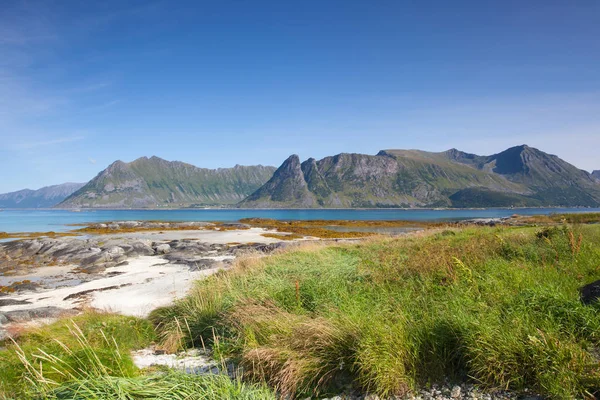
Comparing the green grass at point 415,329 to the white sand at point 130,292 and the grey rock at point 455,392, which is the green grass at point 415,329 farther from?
the white sand at point 130,292

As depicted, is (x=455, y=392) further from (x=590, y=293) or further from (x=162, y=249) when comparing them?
(x=162, y=249)

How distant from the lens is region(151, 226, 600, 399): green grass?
5.36m

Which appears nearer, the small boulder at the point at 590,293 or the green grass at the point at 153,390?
the green grass at the point at 153,390

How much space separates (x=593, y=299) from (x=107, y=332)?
36.4ft

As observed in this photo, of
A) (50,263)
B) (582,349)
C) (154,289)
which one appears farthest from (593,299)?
(50,263)

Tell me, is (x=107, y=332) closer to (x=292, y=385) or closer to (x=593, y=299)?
(x=292, y=385)

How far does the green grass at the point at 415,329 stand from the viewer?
5.36m

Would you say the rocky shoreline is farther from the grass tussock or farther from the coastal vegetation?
the coastal vegetation

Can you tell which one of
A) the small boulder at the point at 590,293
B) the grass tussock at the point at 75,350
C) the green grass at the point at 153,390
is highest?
the small boulder at the point at 590,293

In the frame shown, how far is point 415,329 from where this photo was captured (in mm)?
6574

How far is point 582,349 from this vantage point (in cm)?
538

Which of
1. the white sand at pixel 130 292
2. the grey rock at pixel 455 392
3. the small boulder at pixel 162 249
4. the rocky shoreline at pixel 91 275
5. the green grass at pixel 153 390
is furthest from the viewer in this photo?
the small boulder at pixel 162 249

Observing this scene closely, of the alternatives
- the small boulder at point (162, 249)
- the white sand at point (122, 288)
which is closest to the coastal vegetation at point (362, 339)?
the white sand at point (122, 288)

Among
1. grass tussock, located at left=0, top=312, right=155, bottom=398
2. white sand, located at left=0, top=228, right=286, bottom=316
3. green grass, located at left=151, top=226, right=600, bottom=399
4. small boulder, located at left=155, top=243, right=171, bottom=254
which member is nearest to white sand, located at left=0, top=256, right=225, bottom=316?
white sand, located at left=0, top=228, right=286, bottom=316
